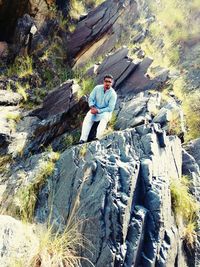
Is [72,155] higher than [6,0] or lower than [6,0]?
lower

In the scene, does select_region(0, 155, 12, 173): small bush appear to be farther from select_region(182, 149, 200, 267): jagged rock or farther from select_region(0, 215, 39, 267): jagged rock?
select_region(182, 149, 200, 267): jagged rock

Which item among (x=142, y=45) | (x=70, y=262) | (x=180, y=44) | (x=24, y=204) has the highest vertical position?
(x=24, y=204)

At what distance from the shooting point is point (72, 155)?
6289 mm

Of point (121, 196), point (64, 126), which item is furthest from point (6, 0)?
point (121, 196)

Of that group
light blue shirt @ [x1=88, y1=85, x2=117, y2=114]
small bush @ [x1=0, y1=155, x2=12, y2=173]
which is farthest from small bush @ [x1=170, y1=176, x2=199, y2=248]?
small bush @ [x1=0, y1=155, x2=12, y2=173]

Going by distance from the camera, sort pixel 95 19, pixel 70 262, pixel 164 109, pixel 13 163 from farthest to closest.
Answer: pixel 95 19 → pixel 164 109 → pixel 13 163 → pixel 70 262

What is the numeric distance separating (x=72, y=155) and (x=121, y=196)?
131cm

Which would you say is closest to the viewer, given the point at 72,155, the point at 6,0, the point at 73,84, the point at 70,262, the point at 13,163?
the point at 70,262

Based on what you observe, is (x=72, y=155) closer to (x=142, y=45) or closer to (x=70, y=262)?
(x=70, y=262)

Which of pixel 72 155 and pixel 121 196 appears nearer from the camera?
pixel 121 196

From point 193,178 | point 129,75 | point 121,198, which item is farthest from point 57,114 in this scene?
point 121,198

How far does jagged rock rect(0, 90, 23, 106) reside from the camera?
Answer: 8688 mm

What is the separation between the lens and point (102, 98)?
7.82 metres

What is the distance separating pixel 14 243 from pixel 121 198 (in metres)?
1.52
